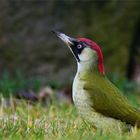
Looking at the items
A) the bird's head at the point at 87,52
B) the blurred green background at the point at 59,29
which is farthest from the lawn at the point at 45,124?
the blurred green background at the point at 59,29

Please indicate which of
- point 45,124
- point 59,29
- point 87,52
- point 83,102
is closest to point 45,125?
point 45,124

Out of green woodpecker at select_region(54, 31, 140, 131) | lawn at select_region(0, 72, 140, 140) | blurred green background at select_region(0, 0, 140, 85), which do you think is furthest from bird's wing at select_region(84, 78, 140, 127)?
blurred green background at select_region(0, 0, 140, 85)

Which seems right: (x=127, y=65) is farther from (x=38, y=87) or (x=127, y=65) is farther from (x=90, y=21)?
(x=38, y=87)

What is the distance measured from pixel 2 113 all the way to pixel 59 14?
3.98 m

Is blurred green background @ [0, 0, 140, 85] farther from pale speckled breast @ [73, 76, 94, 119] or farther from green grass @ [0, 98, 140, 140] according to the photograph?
pale speckled breast @ [73, 76, 94, 119]

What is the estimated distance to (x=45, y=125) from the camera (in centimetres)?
635

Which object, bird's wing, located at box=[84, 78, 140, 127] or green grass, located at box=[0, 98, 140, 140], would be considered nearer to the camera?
green grass, located at box=[0, 98, 140, 140]

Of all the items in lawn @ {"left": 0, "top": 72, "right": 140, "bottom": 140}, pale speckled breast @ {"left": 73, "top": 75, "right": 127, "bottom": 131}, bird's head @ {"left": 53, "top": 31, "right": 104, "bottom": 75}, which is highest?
bird's head @ {"left": 53, "top": 31, "right": 104, "bottom": 75}

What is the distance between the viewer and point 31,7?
11133 millimetres

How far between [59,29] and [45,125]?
4881 mm

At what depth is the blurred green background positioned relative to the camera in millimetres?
11055

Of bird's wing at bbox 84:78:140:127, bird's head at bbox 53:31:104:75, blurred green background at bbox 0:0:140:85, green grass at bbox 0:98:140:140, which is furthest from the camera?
blurred green background at bbox 0:0:140:85

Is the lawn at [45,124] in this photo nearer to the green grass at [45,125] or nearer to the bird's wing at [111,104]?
the green grass at [45,125]

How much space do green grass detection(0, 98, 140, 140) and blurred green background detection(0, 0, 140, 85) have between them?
2828mm
